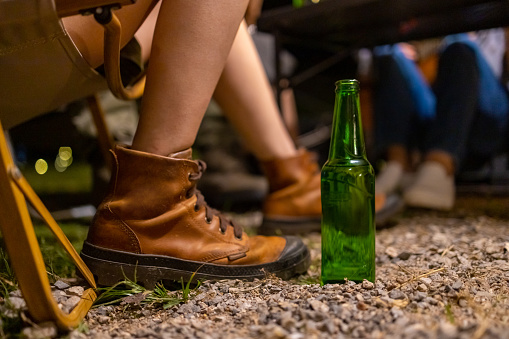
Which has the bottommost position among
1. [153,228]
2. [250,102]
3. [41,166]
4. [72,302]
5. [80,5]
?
[41,166]

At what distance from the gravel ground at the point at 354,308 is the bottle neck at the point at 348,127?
24cm

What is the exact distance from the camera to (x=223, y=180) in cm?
197

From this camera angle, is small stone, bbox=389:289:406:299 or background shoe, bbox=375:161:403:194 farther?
background shoe, bbox=375:161:403:194

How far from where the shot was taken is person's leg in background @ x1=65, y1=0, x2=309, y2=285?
0.78 m

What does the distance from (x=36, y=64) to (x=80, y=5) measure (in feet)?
0.71

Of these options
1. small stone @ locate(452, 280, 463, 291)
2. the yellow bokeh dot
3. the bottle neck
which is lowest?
the yellow bokeh dot

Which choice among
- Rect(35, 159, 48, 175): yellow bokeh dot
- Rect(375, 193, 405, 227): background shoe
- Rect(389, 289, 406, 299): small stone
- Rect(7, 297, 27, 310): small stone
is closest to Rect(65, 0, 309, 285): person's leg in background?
Rect(7, 297, 27, 310): small stone

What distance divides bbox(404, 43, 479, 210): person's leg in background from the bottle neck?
96 centimetres

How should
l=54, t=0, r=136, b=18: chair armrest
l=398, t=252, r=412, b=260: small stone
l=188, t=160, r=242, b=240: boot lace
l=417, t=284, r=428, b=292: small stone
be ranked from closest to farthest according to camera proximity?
l=54, t=0, r=136, b=18: chair armrest, l=417, t=284, r=428, b=292: small stone, l=188, t=160, r=242, b=240: boot lace, l=398, t=252, r=412, b=260: small stone

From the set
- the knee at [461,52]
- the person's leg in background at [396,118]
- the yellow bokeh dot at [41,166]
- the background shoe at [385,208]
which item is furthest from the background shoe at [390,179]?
the yellow bokeh dot at [41,166]

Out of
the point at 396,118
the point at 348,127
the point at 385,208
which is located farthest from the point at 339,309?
the point at 396,118

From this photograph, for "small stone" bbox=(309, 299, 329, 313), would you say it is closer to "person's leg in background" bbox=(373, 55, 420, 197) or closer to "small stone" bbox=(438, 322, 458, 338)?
"small stone" bbox=(438, 322, 458, 338)

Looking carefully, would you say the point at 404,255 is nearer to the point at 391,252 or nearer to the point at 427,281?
the point at 391,252

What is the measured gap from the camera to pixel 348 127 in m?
0.78
